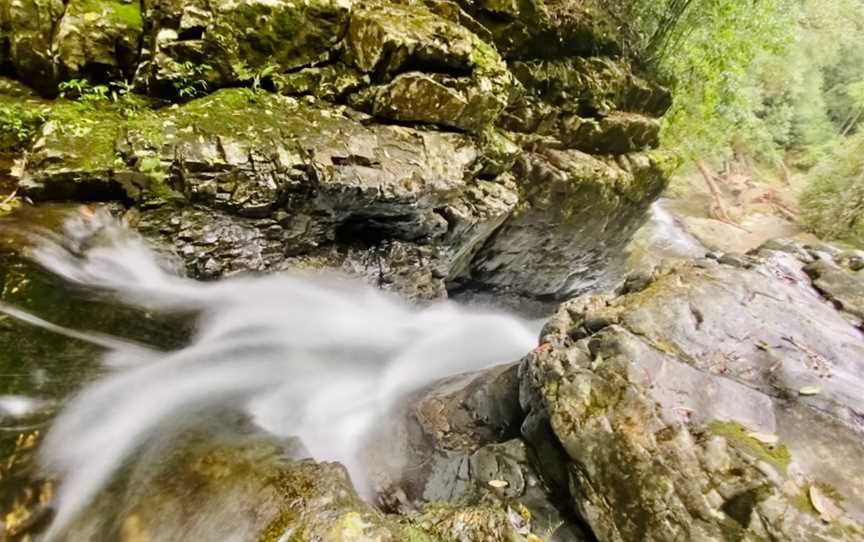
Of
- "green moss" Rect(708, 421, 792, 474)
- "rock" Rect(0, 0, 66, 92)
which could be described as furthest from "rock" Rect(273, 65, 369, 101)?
"green moss" Rect(708, 421, 792, 474)

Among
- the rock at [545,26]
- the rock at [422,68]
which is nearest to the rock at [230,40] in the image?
the rock at [422,68]

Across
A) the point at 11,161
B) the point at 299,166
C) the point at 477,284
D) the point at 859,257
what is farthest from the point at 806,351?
the point at 11,161

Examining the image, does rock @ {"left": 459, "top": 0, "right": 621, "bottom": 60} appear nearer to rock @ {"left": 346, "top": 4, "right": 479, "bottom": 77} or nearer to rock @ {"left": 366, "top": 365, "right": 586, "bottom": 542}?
rock @ {"left": 346, "top": 4, "right": 479, "bottom": 77}

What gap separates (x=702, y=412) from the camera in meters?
3.26

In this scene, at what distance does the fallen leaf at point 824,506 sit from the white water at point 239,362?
3307mm

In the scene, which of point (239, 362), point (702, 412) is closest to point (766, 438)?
point (702, 412)

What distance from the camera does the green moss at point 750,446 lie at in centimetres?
292

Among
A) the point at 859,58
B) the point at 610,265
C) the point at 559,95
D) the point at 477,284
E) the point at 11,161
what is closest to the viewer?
the point at 11,161

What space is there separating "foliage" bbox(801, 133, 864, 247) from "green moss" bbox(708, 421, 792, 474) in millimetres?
Answer: 19209

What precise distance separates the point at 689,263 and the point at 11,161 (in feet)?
23.8

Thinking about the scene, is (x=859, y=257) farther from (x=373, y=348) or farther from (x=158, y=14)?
(x=158, y=14)

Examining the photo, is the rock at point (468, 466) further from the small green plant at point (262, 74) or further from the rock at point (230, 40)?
the rock at point (230, 40)

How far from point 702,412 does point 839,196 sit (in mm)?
20822

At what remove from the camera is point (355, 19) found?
18.2 ft
